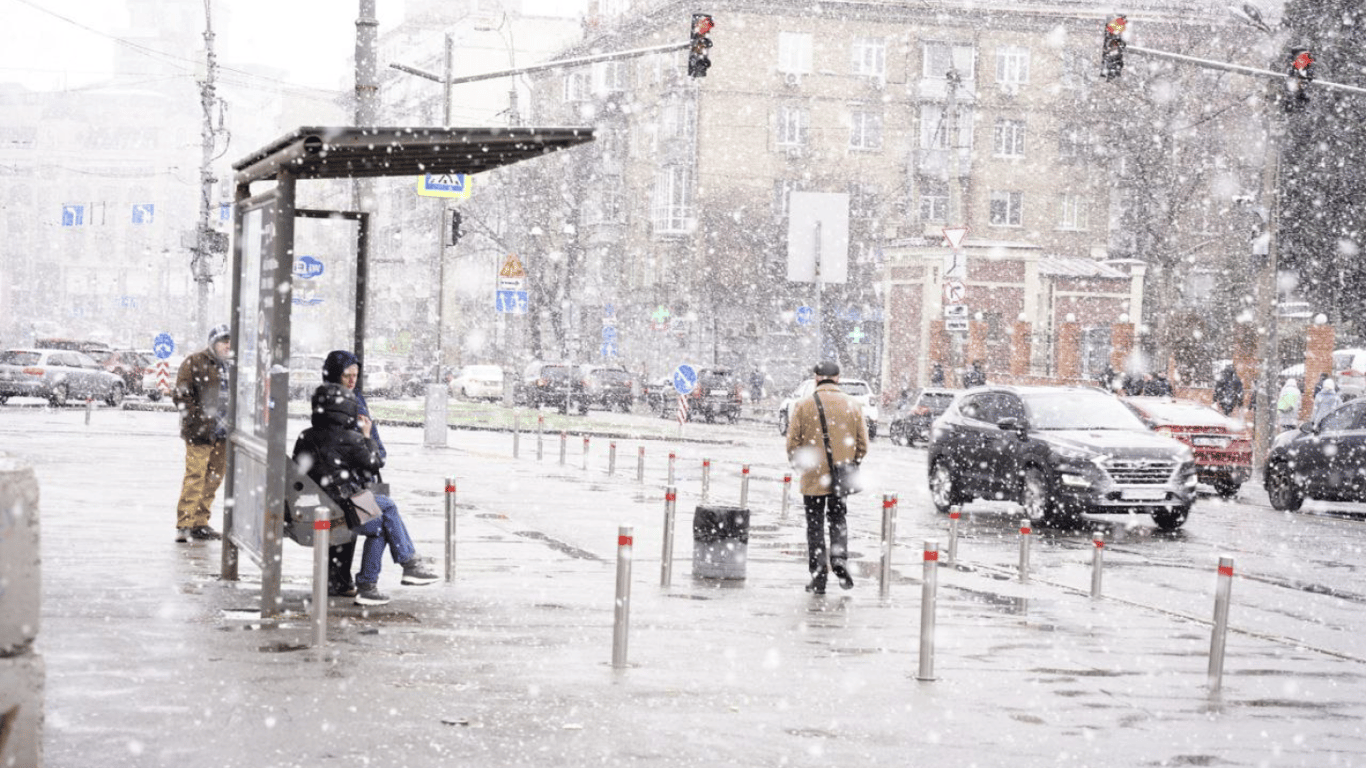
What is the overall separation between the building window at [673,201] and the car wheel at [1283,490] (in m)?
44.6

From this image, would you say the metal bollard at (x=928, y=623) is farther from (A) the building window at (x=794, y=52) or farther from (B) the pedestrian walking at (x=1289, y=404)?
(A) the building window at (x=794, y=52)

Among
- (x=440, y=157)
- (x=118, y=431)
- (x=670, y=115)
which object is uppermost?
(x=670, y=115)

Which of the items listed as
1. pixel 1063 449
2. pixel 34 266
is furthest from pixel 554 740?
pixel 34 266

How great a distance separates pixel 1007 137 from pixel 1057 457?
51723mm

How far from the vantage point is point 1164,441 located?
20672 mm

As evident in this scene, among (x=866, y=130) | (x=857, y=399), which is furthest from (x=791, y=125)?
(x=857, y=399)

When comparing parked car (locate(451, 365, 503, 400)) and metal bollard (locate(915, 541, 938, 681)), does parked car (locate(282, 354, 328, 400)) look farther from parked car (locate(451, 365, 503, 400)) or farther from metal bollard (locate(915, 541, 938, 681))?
metal bollard (locate(915, 541, 938, 681))

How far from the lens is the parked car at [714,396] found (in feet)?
168

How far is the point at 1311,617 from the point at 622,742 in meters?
7.84

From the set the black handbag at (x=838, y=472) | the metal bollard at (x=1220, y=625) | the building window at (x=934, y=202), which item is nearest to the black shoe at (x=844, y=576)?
the black handbag at (x=838, y=472)

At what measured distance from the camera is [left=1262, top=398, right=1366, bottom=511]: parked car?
24.0m

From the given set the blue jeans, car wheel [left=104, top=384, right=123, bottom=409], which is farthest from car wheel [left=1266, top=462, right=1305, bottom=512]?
car wheel [left=104, top=384, right=123, bottom=409]

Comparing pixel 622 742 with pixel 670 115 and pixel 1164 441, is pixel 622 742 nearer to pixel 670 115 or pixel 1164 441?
pixel 1164 441

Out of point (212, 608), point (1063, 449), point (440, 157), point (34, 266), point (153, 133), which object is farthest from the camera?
point (153, 133)
